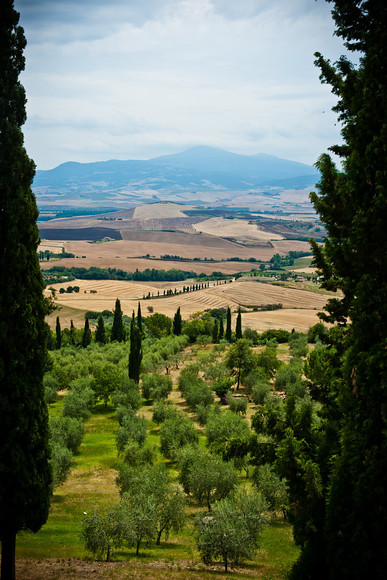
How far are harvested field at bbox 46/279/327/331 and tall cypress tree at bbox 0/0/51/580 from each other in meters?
100.0

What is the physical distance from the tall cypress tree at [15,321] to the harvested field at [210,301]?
100.0 metres

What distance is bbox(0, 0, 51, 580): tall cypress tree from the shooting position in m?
16.1

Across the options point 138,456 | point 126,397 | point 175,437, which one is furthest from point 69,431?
point 126,397

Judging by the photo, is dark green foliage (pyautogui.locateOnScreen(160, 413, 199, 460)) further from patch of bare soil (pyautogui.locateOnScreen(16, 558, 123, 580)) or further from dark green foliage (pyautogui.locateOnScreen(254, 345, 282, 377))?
dark green foliage (pyautogui.locateOnScreen(254, 345, 282, 377))

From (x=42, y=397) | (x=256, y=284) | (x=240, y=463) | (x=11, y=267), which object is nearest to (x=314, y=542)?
(x=42, y=397)

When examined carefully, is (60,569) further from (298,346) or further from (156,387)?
(298,346)

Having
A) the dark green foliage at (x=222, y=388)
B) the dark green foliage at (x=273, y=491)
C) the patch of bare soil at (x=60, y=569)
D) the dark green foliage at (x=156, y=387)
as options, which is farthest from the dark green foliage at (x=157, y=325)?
the patch of bare soil at (x=60, y=569)

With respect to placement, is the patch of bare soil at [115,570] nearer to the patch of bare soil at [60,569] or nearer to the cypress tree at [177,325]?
the patch of bare soil at [60,569]

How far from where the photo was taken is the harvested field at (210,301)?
4936 inches

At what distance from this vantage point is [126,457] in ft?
116

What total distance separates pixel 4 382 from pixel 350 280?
12.4m

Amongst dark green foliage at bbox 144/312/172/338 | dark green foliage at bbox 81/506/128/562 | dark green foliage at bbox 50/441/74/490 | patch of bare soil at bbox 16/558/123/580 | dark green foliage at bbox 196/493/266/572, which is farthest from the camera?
dark green foliage at bbox 144/312/172/338

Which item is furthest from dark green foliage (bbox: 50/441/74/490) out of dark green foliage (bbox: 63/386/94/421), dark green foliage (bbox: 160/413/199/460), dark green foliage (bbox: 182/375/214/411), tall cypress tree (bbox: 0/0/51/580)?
dark green foliage (bbox: 182/375/214/411)

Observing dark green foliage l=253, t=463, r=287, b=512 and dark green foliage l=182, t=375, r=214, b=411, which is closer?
dark green foliage l=253, t=463, r=287, b=512
